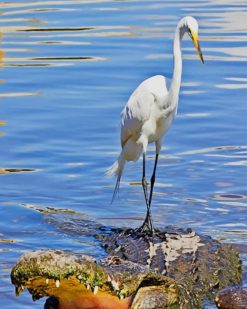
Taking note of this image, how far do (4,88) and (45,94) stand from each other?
721 mm

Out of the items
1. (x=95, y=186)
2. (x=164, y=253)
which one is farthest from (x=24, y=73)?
(x=164, y=253)

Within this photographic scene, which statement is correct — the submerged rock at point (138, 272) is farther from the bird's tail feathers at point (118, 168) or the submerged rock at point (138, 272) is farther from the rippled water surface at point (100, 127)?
the bird's tail feathers at point (118, 168)

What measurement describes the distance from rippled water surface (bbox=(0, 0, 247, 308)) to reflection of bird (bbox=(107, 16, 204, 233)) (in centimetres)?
71

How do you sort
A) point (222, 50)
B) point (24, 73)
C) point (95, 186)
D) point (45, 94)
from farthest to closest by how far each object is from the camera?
point (222, 50)
point (24, 73)
point (45, 94)
point (95, 186)

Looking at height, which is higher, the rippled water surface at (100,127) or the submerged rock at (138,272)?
the submerged rock at (138,272)

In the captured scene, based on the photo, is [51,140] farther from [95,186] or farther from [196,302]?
[196,302]

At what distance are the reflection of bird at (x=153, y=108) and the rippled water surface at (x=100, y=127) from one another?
71 cm

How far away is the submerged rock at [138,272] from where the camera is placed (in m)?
6.55

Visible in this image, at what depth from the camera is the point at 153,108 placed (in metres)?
10.2

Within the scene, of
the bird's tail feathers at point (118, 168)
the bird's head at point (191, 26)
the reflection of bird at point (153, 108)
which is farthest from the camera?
the bird's tail feathers at point (118, 168)

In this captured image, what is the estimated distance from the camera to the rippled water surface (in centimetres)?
1041

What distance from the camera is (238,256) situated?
29.0ft

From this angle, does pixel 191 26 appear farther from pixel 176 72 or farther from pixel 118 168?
pixel 118 168

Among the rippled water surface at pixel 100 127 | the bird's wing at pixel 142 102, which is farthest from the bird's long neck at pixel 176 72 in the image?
the rippled water surface at pixel 100 127
